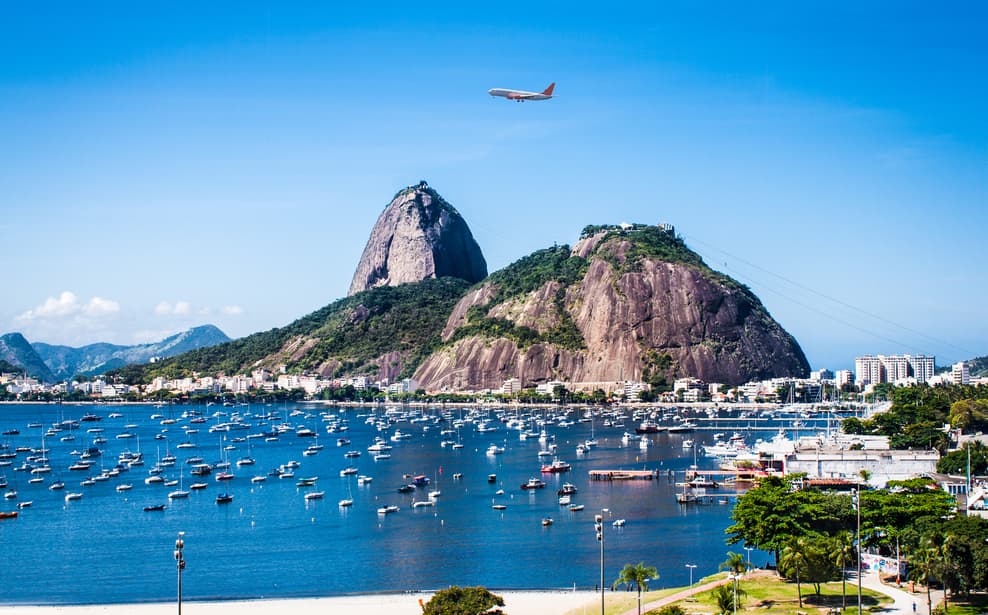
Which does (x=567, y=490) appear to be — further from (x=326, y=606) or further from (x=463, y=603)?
(x=463, y=603)

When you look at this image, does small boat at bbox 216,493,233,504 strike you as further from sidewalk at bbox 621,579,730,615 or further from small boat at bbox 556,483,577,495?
sidewalk at bbox 621,579,730,615

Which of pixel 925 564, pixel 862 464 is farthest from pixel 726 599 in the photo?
pixel 862 464

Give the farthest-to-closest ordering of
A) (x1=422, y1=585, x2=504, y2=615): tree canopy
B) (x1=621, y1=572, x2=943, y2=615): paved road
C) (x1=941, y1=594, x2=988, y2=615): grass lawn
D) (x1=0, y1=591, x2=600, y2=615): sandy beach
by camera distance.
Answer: (x1=0, y1=591, x2=600, y2=615): sandy beach → (x1=621, y1=572, x2=943, y2=615): paved road → (x1=941, y1=594, x2=988, y2=615): grass lawn → (x1=422, y1=585, x2=504, y2=615): tree canopy

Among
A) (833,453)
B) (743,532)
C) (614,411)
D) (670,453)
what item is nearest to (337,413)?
(614,411)

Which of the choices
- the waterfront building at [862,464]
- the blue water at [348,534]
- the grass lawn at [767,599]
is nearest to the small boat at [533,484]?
the blue water at [348,534]

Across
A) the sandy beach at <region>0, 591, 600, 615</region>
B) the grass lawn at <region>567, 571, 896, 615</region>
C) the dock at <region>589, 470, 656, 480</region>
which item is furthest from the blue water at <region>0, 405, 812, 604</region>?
the grass lawn at <region>567, 571, 896, 615</region>

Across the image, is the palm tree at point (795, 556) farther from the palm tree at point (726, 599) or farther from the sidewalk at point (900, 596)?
the palm tree at point (726, 599)

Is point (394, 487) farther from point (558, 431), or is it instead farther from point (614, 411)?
point (614, 411)
